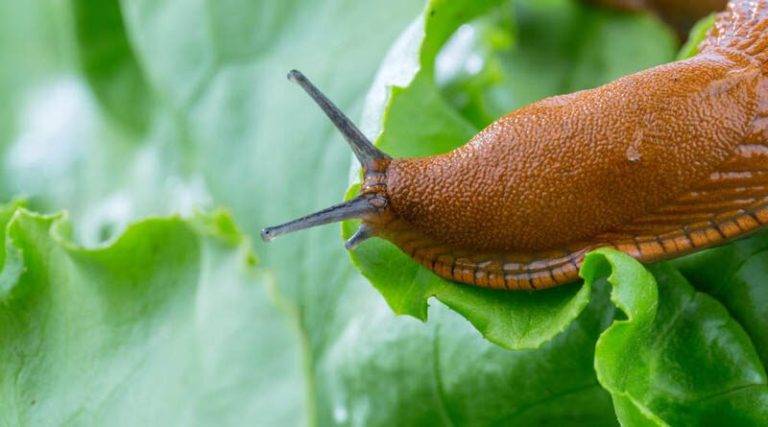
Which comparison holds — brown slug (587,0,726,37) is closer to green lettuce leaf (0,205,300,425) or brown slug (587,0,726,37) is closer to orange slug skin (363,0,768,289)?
orange slug skin (363,0,768,289)

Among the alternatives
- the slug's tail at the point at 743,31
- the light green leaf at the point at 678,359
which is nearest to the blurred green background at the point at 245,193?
the light green leaf at the point at 678,359

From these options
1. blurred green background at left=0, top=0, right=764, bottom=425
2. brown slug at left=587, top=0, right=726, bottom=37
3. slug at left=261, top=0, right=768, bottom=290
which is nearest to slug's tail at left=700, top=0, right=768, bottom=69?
slug at left=261, top=0, right=768, bottom=290

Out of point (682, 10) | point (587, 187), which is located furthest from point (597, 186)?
point (682, 10)

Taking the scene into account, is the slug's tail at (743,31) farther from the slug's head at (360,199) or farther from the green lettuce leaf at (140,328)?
the green lettuce leaf at (140,328)

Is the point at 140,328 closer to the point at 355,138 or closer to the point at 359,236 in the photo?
the point at 359,236

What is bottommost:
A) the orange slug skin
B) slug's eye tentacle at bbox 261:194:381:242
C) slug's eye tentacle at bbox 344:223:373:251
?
the orange slug skin

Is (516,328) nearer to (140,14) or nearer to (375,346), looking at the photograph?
(375,346)
